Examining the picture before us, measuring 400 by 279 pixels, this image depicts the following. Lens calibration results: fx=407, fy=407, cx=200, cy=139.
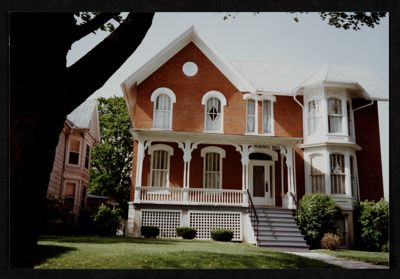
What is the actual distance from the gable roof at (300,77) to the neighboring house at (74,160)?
7.42 meters

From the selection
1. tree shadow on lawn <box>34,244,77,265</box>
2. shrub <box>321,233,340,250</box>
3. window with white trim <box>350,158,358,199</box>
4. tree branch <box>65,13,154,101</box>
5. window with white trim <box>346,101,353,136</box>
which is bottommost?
shrub <box>321,233,340,250</box>

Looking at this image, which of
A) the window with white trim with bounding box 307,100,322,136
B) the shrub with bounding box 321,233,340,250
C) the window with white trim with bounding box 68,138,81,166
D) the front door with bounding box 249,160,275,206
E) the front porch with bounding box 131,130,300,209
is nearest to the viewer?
the shrub with bounding box 321,233,340,250

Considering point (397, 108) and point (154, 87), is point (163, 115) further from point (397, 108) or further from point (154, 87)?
point (397, 108)

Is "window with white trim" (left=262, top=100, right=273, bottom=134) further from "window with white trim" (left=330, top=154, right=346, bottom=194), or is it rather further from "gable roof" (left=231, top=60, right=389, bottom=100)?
"window with white trim" (left=330, top=154, right=346, bottom=194)

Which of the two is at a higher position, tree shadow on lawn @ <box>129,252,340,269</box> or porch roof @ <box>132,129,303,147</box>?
porch roof @ <box>132,129,303,147</box>

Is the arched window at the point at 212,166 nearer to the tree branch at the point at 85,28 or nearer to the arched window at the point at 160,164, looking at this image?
the arched window at the point at 160,164

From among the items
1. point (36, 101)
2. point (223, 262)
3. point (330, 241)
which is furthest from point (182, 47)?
point (36, 101)

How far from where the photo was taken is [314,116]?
587 inches

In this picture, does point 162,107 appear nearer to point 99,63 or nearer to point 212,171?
point 212,171

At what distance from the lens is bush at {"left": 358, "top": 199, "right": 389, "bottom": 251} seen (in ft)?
41.6

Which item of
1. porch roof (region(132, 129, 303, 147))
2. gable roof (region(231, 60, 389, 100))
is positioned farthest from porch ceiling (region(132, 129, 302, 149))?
gable roof (region(231, 60, 389, 100))

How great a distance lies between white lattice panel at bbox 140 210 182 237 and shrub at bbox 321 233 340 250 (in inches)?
174

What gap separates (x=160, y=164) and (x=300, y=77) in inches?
282

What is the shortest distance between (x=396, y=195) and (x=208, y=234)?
7.29 m
